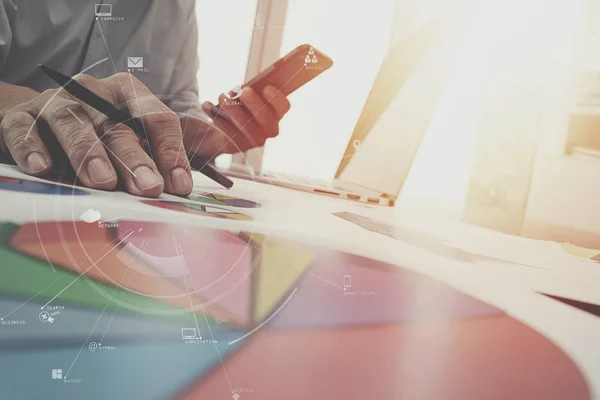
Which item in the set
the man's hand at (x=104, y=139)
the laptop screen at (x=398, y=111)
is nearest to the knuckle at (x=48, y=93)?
the man's hand at (x=104, y=139)

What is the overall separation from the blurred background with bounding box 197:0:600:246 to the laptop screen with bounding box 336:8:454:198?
1cm

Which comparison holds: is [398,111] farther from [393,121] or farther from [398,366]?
[398,366]

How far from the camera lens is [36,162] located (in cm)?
53

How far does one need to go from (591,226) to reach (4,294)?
67 cm

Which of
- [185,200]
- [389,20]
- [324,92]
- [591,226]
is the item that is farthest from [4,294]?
[591,226]

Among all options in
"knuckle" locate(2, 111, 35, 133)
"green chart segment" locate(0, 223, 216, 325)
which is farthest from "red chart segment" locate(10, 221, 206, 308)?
"knuckle" locate(2, 111, 35, 133)

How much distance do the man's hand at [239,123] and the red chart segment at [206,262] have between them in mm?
96

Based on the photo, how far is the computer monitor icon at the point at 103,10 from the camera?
0.56 meters

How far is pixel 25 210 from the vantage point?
0.50 metres

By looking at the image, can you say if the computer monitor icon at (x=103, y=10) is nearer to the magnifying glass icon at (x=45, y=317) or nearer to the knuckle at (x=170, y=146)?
the knuckle at (x=170, y=146)

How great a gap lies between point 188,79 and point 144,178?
0.13 meters

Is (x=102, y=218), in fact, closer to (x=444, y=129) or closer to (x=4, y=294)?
(x=4, y=294)

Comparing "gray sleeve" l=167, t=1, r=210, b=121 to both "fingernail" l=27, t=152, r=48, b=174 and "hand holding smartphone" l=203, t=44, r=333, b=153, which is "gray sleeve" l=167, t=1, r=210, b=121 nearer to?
"hand holding smartphone" l=203, t=44, r=333, b=153

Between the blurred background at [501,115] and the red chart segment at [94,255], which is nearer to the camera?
the red chart segment at [94,255]
